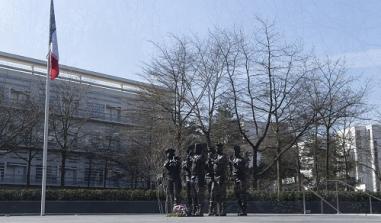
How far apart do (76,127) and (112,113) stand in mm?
9417

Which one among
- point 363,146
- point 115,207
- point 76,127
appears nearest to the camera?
point 115,207

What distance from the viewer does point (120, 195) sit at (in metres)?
34.3

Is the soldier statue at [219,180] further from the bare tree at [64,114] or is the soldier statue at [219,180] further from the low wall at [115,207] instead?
the bare tree at [64,114]

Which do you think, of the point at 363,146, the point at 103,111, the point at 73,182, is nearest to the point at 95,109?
the point at 103,111

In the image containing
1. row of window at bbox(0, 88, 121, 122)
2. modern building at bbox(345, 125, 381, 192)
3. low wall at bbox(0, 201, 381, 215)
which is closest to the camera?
low wall at bbox(0, 201, 381, 215)

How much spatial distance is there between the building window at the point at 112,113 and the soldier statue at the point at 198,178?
45.7m

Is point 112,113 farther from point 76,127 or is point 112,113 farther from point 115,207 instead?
point 115,207

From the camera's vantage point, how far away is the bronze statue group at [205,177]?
2083 cm

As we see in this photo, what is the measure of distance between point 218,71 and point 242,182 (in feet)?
47.4

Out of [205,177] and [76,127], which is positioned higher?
[76,127]

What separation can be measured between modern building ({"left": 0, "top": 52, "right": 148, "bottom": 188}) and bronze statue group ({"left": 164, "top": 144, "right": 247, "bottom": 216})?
2889 cm

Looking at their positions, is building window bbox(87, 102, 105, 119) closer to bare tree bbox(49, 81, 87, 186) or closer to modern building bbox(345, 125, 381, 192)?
bare tree bbox(49, 81, 87, 186)

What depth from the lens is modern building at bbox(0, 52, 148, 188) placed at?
53625mm

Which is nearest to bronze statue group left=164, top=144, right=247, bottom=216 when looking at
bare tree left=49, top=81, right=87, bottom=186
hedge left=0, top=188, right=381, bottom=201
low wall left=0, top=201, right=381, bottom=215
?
hedge left=0, top=188, right=381, bottom=201
